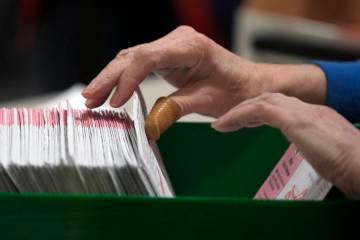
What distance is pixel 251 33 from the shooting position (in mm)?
2545

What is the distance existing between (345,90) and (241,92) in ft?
0.50

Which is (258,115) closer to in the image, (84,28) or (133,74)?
(133,74)

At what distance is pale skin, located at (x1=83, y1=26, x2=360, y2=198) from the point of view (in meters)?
0.62

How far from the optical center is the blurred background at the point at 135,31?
2.12 metres

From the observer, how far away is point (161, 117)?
0.72 metres

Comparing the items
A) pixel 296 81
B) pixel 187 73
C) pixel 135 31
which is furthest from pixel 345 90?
pixel 135 31

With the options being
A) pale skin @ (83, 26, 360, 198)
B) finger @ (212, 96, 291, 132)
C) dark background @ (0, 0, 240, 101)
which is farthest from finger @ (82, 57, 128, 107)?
dark background @ (0, 0, 240, 101)

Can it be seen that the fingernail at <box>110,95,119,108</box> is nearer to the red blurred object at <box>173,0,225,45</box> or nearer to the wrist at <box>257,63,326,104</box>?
the wrist at <box>257,63,326,104</box>

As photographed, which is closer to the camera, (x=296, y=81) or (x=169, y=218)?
(x=169, y=218)

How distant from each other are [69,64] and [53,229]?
1651mm

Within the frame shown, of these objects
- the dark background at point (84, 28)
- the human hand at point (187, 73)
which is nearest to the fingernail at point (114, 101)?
the human hand at point (187, 73)

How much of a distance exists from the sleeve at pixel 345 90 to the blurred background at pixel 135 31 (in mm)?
1235

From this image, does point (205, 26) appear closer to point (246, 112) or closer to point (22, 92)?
point (22, 92)

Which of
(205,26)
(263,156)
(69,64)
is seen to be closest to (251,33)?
(205,26)
